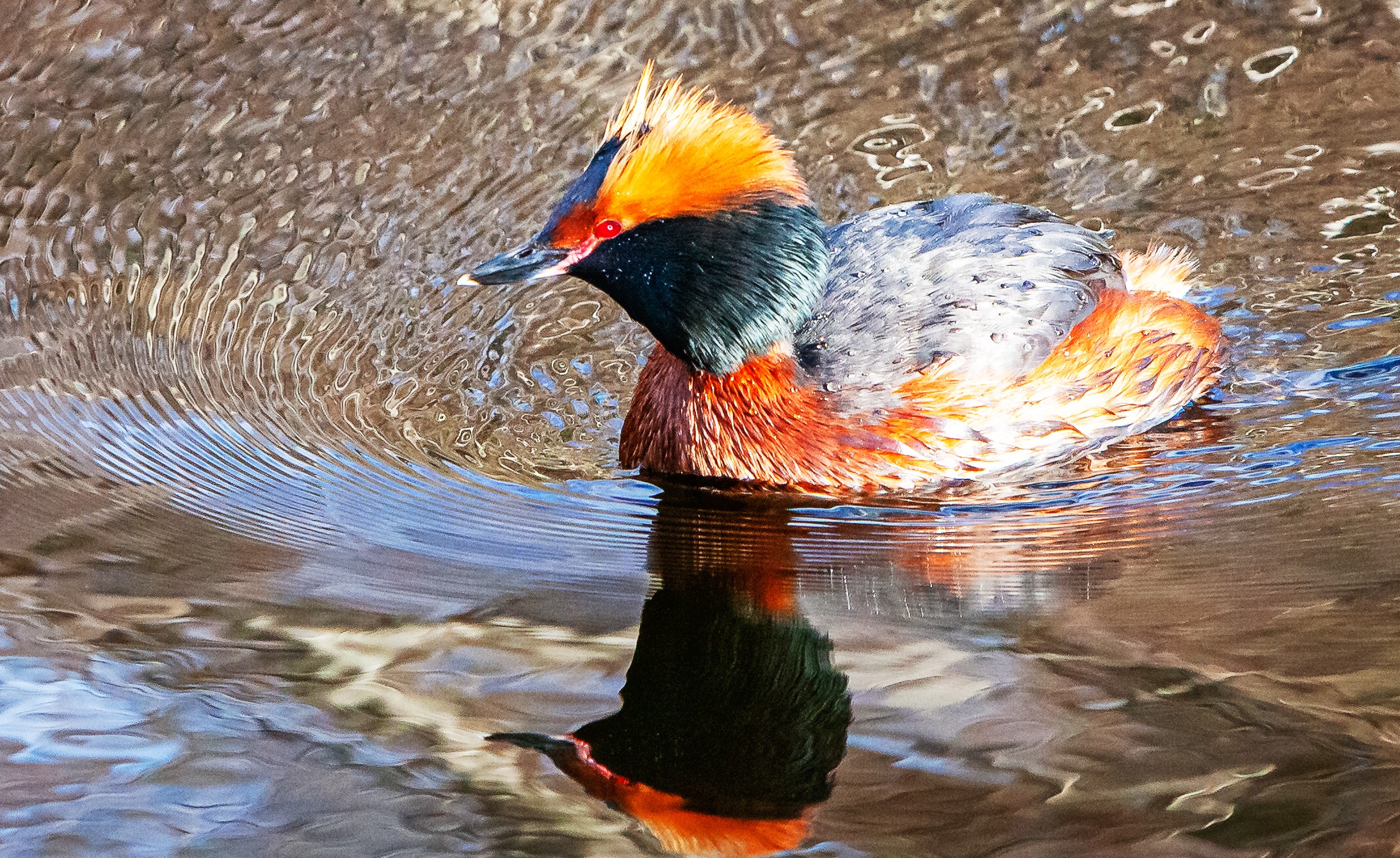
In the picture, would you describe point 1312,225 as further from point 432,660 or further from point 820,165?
point 432,660

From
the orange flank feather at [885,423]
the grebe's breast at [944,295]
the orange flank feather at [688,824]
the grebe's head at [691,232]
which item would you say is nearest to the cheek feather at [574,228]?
the grebe's head at [691,232]

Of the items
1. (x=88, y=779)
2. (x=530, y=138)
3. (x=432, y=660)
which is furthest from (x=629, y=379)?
(x=88, y=779)

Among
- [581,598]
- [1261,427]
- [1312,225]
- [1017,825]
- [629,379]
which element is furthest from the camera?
[1312,225]

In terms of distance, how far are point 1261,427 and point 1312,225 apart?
167 cm

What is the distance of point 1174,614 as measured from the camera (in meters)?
4.01

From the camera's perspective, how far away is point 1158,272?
6230 mm

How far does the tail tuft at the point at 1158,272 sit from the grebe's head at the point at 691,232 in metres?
1.64

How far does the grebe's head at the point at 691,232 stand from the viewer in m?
4.87

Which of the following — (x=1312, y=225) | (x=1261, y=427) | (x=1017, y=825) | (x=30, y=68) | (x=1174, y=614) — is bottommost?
(x=1017, y=825)

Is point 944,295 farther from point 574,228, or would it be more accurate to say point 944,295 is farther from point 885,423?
point 574,228

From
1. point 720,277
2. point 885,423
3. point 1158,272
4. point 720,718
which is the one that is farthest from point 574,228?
point 1158,272

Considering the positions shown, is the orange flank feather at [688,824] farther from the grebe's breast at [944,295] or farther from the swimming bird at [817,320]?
the grebe's breast at [944,295]

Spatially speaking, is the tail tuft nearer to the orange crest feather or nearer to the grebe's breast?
the grebe's breast

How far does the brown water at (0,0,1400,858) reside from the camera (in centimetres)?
342
